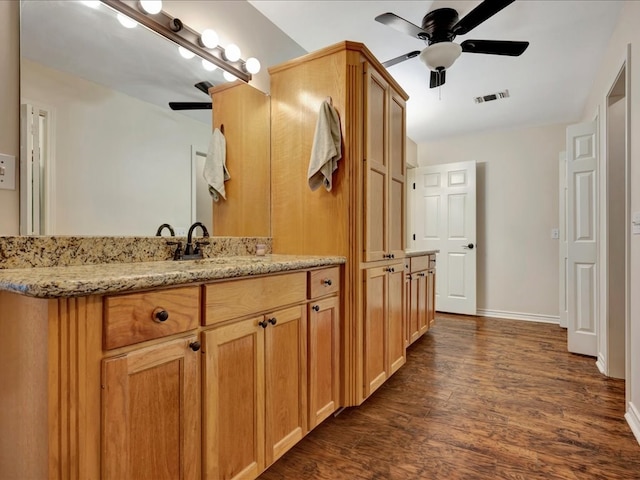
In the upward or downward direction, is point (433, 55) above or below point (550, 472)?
above

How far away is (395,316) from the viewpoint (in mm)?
2312

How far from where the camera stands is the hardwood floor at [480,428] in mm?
1481

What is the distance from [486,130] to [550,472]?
13.2 ft

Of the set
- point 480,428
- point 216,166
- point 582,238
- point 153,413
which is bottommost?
point 480,428

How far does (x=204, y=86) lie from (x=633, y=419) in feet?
9.41

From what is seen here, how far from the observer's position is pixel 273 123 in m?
2.11

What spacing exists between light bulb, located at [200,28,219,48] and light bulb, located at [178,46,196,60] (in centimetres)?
9

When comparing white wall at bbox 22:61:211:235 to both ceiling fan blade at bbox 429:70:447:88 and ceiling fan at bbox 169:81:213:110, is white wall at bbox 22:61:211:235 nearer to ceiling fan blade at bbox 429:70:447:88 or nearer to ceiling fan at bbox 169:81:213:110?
ceiling fan at bbox 169:81:213:110

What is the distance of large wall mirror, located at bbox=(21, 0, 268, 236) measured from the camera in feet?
4.02

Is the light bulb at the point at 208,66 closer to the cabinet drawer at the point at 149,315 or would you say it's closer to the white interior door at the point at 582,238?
the cabinet drawer at the point at 149,315

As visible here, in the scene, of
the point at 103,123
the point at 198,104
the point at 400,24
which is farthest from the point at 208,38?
the point at 400,24

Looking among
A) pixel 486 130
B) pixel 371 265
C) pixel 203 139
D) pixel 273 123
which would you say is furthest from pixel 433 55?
pixel 486 130

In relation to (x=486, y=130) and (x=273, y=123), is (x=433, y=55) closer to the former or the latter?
(x=273, y=123)

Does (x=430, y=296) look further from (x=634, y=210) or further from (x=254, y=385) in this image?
(x=254, y=385)
